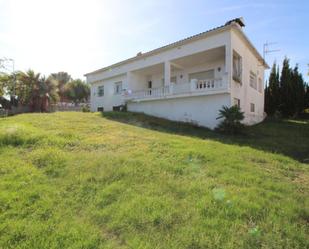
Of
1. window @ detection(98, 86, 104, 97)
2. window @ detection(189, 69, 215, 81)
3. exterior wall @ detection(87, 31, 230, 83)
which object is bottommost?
window @ detection(98, 86, 104, 97)

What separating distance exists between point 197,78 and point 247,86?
329 cm

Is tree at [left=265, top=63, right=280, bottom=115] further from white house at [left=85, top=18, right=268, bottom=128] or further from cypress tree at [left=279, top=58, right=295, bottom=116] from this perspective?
white house at [left=85, top=18, right=268, bottom=128]

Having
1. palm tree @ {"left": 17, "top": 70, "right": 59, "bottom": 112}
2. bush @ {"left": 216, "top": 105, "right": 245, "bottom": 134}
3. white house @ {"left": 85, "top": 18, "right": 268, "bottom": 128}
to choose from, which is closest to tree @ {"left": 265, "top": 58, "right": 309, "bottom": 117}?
white house @ {"left": 85, "top": 18, "right": 268, "bottom": 128}

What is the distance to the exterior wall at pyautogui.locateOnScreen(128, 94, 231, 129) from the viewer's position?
1340 cm

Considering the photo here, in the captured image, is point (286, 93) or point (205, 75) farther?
point (286, 93)

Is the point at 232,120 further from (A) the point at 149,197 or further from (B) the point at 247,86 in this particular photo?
(A) the point at 149,197

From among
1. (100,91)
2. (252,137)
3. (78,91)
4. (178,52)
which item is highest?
(78,91)

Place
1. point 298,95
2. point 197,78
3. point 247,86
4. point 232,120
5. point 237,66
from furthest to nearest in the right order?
point 298,95 < point 197,78 < point 247,86 < point 237,66 < point 232,120

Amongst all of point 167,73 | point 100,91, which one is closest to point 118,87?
point 100,91

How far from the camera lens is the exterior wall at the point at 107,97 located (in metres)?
21.1

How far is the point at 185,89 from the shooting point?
575 inches

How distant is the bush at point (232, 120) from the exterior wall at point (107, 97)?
33.5ft

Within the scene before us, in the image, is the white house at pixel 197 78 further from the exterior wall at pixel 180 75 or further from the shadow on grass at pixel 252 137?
the shadow on grass at pixel 252 137

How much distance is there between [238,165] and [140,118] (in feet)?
30.2
